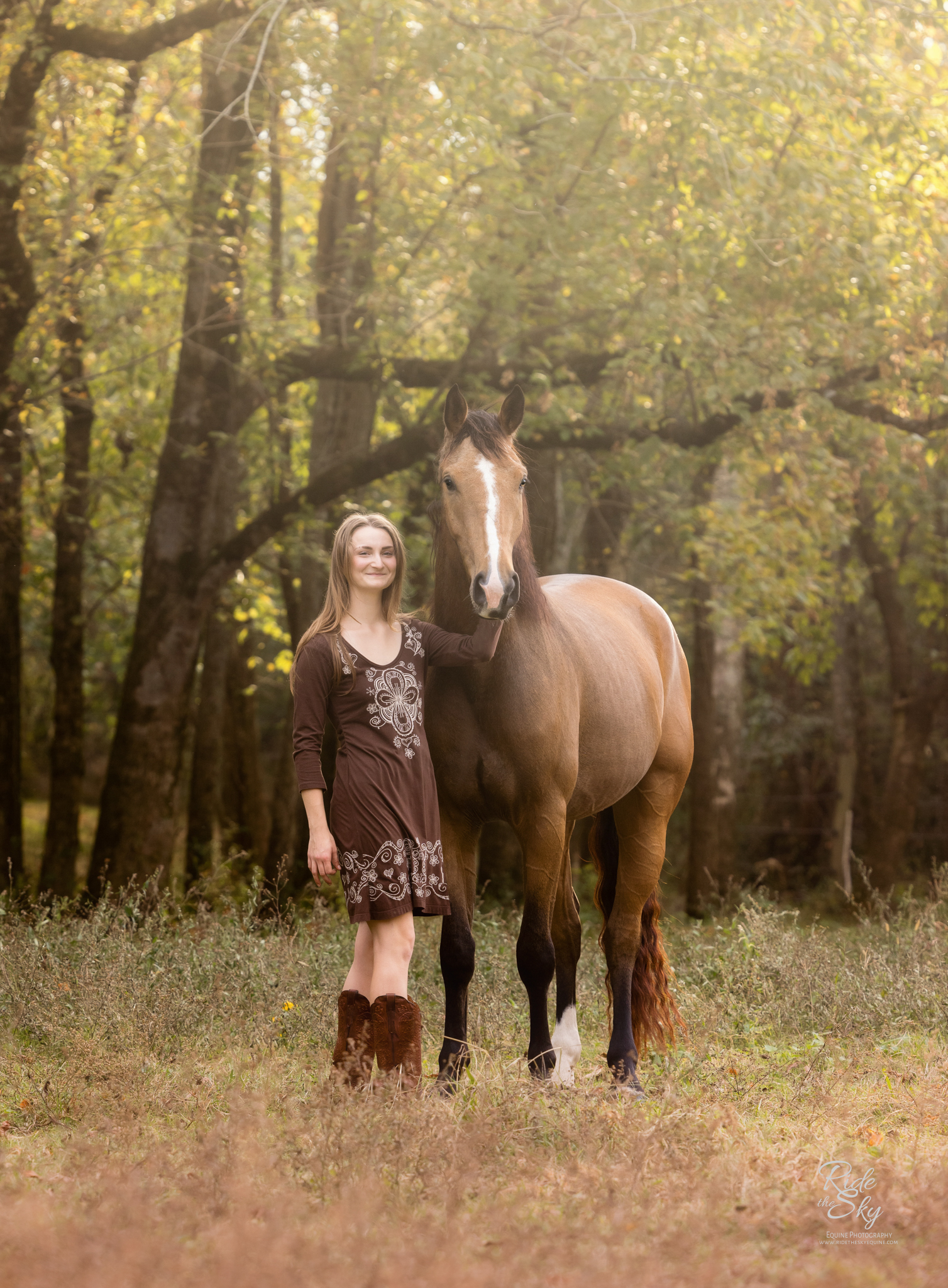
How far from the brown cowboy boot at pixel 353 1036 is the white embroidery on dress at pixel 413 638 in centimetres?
120

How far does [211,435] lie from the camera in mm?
9570

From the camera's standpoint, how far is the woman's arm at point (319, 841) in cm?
361

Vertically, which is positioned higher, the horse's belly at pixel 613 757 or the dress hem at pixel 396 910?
the horse's belly at pixel 613 757

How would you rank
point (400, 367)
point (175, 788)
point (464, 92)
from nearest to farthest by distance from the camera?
point (464, 92) < point (400, 367) < point (175, 788)

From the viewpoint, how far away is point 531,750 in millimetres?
4215

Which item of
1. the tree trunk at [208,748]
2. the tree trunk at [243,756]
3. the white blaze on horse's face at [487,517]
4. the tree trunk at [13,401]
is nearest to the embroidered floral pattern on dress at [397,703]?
the white blaze on horse's face at [487,517]

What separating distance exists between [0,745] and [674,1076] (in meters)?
8.35

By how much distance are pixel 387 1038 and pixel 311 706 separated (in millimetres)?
1134

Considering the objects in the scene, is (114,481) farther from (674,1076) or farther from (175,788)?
(674,1076)

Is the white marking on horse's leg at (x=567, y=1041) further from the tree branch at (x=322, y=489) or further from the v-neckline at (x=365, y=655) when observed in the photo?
the tree branch at (x=322, y=489)

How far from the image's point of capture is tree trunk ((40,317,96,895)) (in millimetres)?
11617

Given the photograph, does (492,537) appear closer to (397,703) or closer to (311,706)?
(397,703)

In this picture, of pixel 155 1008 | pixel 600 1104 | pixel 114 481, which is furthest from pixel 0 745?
pixel 600 1104

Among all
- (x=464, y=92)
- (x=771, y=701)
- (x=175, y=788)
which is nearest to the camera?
(x=464, y=92)
